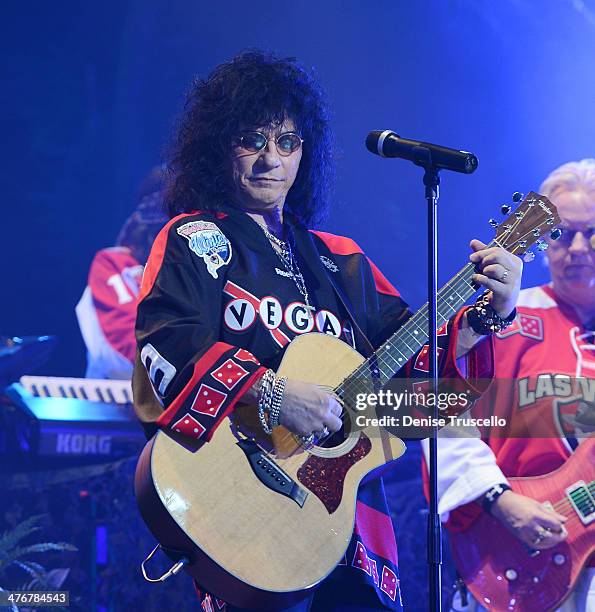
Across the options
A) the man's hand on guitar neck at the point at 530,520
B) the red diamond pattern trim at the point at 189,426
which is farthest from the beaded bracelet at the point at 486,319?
the man's hand on guitar neck at the point at 530,520

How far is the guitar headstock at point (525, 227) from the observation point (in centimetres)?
259

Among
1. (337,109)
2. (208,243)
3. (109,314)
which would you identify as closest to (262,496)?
(208,243)

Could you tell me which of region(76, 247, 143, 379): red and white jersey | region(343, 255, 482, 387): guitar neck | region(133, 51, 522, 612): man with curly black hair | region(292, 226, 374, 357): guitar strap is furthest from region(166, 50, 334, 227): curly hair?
region(76, 247, 143, 379): red and white jersey

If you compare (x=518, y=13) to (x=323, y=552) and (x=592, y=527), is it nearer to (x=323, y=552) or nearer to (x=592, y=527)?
(x=592, y=527)

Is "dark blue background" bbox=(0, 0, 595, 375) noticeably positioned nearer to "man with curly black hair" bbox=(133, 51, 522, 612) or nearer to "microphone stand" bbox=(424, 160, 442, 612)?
"man with curly black hair" bbox=(133, 51, 522, 612)

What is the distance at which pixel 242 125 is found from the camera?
273 centimetres

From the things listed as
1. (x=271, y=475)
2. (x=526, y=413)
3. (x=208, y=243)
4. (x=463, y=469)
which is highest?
(x=208, y=243)

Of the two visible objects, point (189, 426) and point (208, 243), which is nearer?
point (189, 426)

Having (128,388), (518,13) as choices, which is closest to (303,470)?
(128,388)

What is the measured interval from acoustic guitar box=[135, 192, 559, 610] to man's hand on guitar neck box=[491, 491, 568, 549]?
1.24 metres

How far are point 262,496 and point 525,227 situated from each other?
43.1 inches

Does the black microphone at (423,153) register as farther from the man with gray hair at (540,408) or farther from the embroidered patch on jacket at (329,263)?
the man with gray hair at (540,408)

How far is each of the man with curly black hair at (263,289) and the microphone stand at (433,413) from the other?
9.0 inches

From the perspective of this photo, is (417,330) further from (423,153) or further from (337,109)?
(337,109)
